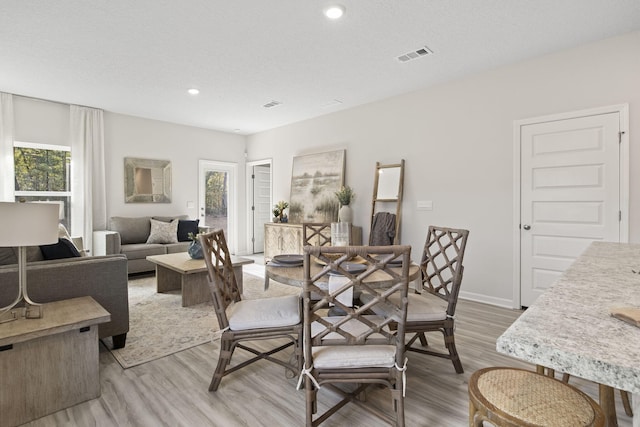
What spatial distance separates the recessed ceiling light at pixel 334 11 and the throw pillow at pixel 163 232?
13.8 ft

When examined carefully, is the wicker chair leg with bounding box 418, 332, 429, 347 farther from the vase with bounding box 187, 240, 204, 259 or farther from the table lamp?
the vase with bounding box 187, 240, 204, 259

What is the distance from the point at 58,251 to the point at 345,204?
343 centimetres

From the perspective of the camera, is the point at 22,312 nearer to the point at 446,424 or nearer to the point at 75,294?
the point at 75,294

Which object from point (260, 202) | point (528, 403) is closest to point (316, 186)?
point (260, 202)

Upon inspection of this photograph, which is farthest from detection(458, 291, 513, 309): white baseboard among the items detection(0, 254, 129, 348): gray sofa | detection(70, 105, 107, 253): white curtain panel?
detection(70, 105, 107, 253): white curtain panel

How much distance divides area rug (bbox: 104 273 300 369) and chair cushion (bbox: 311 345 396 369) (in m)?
1.56

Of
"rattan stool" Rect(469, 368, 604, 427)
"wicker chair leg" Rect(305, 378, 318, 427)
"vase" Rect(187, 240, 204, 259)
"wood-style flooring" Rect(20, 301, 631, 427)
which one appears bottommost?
"wood-style flooring" Rect(20, 301, 631, 427)

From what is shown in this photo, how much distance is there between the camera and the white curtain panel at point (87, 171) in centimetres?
498

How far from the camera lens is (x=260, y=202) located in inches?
292

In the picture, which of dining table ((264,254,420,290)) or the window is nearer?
dining table ((264,254,420,290))

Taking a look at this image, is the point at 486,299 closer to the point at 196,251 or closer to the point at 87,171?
the point at 196,251

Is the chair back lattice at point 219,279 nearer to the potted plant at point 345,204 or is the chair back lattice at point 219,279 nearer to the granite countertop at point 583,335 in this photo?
the granite countertop at point 583,335

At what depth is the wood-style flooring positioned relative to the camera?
5.69 ft

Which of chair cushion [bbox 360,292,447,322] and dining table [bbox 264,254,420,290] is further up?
dining table [bbox 264,254,420,290]
